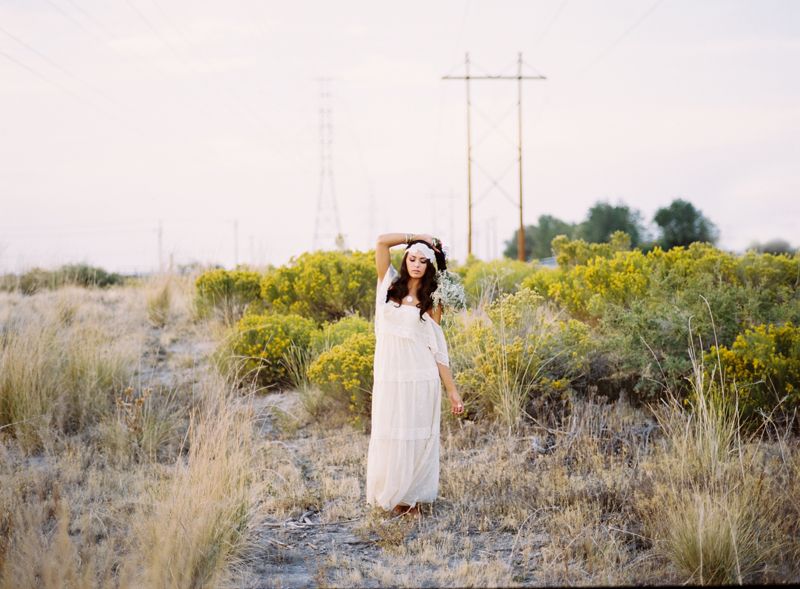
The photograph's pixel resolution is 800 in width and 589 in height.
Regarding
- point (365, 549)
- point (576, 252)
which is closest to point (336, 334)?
point (365, 549)

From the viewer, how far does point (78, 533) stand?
18.0 ft

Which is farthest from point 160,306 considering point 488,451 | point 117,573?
point 117,573

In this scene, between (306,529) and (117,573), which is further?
(306,529)

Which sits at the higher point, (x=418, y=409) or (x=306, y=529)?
(x=418, y=409)

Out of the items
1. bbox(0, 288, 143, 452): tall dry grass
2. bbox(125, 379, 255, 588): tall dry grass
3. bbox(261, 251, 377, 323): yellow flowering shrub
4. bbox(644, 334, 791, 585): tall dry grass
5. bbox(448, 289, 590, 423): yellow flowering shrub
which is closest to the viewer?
bbox(644, 334, 791, 585): tall dry grass

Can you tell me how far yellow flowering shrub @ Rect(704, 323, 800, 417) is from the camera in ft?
22.7

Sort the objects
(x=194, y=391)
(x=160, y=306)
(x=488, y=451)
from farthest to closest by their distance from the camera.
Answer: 1. (x=160, y=306)
2. (x=194, y=391)
3. (x=488, y=451)

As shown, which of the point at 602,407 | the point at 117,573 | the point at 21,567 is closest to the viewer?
the point at 21,567

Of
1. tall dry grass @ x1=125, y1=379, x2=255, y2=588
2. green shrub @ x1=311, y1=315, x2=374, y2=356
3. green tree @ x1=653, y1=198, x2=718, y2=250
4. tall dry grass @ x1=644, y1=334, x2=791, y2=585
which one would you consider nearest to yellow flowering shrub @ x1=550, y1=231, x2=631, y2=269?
green shrub @ x1=311, y1=315, x2=374, y2=356

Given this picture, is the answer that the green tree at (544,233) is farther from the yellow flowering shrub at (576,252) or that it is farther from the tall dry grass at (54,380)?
the tall dry grass at (54,380)

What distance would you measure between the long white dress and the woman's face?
0.47ft

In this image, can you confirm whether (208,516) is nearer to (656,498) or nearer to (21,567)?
(21,567)

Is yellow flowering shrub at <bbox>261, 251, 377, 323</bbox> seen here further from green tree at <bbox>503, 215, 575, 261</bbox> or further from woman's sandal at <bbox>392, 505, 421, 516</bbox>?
green tree at <bbox>503, 215, 575, 261</bbox>

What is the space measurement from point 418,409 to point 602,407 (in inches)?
119
